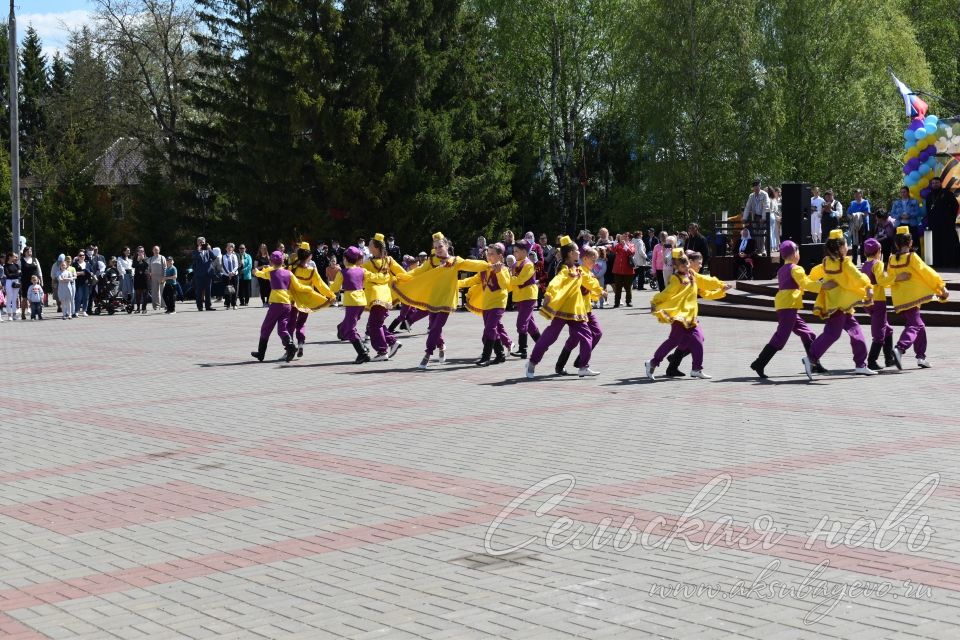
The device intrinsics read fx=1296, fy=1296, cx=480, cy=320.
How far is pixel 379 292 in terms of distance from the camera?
17.7 m

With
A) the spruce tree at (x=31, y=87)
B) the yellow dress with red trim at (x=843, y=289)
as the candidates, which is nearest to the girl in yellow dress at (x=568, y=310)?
the yellow dress with red trim at (x=843, y=289)

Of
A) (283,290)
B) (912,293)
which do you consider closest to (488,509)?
(912,293)

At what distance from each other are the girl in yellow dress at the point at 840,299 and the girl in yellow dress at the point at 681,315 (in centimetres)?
127

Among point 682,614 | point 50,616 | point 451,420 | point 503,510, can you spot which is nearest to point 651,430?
point 451,420

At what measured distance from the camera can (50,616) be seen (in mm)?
5750

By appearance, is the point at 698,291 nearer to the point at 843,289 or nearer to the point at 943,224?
the point at 843,289

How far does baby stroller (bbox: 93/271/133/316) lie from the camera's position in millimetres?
33281

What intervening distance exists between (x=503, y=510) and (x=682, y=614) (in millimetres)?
2336

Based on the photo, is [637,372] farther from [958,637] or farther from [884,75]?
[884,75]

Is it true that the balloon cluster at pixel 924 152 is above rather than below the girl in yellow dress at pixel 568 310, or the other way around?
above

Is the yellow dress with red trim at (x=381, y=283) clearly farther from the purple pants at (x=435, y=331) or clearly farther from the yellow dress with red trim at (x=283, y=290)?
the yellow dress with red trim at (x=283, y=290)

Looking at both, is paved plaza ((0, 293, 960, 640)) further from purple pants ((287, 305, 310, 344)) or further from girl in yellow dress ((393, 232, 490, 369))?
purple pants ((287, 305, 310, 344))

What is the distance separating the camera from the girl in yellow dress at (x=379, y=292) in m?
17.7

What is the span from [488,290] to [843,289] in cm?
455
